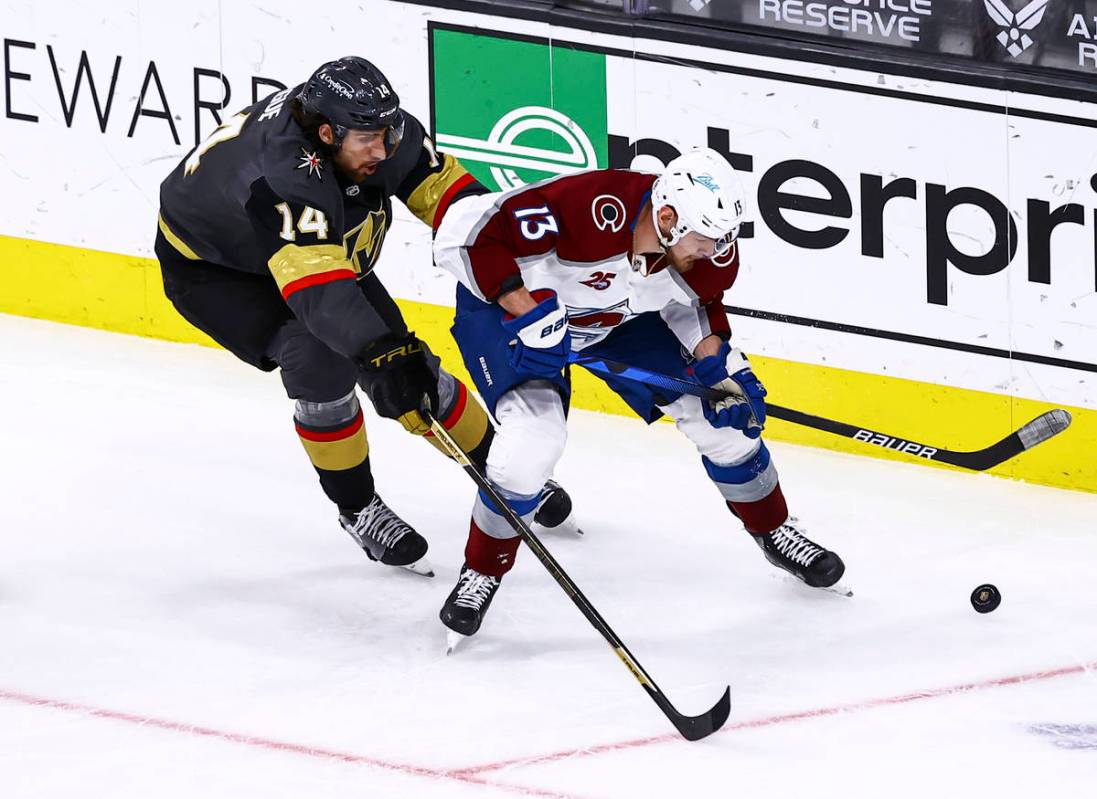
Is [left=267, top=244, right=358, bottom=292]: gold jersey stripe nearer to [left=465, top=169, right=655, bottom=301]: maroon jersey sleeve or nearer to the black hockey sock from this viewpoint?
[left=465, top=169, right=655, bottom=301]: maroon jersey sleeve

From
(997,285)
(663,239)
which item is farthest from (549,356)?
(997,285)

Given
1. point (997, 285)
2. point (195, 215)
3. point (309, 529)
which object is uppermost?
point (195, 215)

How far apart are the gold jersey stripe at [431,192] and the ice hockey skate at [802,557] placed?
1.06m

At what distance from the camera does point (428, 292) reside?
586cm

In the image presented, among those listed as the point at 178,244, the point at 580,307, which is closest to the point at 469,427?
the point at 580,307

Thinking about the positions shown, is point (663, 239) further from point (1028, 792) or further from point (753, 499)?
point (1028, 792)

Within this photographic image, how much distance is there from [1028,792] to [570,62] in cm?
278

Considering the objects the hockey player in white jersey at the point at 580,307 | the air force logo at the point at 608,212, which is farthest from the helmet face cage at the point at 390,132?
the air force logo at the point at 608,212

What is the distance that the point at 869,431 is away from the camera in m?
4.32

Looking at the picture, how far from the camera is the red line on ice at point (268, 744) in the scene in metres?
3.47

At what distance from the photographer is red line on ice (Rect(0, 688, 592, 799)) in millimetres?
3471

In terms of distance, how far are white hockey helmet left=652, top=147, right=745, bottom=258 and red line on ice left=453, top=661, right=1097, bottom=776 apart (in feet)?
3.13

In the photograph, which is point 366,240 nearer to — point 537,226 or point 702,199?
point 537,226

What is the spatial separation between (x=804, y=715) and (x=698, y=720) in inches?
10.2
